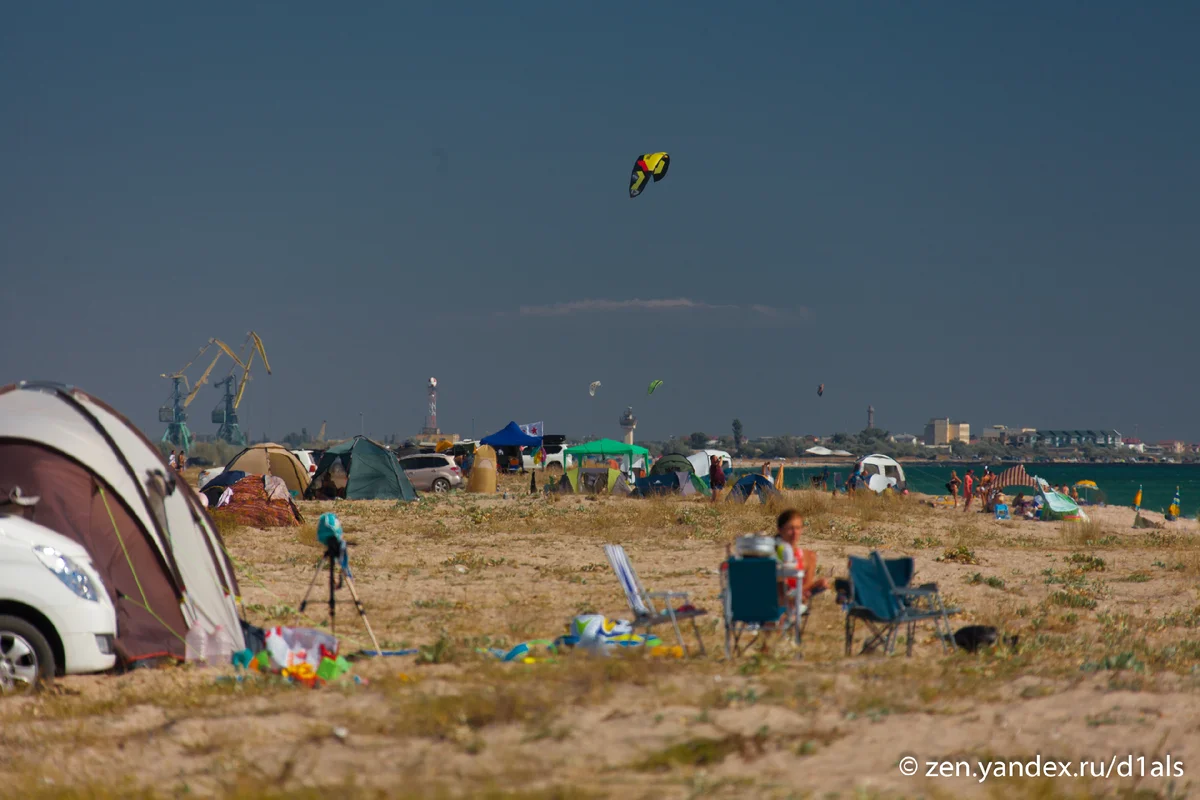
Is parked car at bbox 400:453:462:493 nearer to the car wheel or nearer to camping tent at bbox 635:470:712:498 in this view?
camping tent at bbox 635:470:712:498

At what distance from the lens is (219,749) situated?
5852mm

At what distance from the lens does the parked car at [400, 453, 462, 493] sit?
115 ft

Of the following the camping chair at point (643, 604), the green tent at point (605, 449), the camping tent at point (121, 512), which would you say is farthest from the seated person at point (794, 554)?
the green tent at point (605, 449)

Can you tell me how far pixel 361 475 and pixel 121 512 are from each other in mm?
21453

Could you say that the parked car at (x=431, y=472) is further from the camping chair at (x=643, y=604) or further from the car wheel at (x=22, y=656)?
the car wheel at (x=22, y=656)

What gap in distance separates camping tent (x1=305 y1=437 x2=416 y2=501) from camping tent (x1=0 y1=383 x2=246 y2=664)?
20605 mm

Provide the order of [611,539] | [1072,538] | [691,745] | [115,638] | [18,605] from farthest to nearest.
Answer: [1072,538] → [611,539] → [115,638] → [18,605] → [691,745]

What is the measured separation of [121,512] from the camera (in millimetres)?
8484

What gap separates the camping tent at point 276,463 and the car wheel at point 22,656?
22944 mm

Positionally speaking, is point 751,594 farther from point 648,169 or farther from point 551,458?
point 551,458

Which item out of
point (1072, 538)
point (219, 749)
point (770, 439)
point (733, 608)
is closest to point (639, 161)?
point (1072, 538)

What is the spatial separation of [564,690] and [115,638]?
10.8 ft

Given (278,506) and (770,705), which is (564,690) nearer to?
(770,705)

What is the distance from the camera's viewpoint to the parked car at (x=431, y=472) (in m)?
35.0
